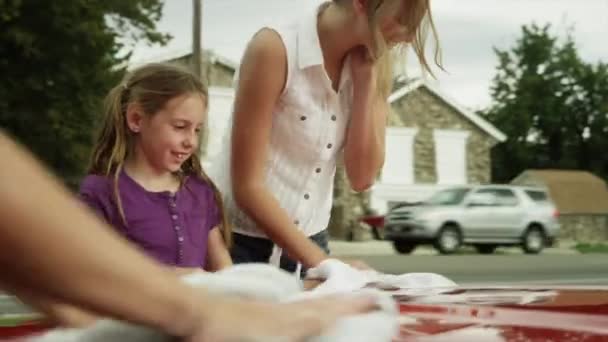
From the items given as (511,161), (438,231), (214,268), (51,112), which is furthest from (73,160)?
(511,161)

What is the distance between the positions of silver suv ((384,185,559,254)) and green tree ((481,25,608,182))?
31.8 metres

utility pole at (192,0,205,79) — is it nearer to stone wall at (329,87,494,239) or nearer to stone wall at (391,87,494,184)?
stone wall at (329,87,494,239)

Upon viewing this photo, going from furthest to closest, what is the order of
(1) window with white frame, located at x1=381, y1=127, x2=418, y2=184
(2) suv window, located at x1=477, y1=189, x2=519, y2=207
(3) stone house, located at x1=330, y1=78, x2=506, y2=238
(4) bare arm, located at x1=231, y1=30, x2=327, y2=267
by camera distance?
1. (3) stone house, located at x1=330, y1=78, x2=506, y2=238
2. (1) window with white frame, located at x1=381, y1=127, x2=418, y2=184
3. (2) suv window, located at x1=477, y1=189, x2=519, y2=207
4. (4) bare arm, located at x1=231, y1=30, x2=327, y2=267

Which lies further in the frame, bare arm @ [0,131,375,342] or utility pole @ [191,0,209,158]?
utility pole @ [191,0,209,158]

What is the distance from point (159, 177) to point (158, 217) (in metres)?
0.11

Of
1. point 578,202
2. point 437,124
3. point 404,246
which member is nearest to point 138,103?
point 404,246

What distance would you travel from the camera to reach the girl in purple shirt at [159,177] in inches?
94.5

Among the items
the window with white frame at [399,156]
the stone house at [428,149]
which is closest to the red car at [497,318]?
the stone house at [428,149]

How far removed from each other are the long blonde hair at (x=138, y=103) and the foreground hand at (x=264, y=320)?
1.46 metres

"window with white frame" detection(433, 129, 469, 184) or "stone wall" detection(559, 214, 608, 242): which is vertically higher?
"window with white frame" detection(433, 129, 469, 184)

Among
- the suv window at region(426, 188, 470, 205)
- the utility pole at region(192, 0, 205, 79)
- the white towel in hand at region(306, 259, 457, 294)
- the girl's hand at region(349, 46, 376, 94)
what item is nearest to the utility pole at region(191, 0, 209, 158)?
the utility pole at region(192, 0, 205, 79)

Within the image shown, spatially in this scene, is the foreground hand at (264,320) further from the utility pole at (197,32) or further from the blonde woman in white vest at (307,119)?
the utility pole at (197,32)

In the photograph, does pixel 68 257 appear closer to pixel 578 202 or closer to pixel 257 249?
pixel 257 249

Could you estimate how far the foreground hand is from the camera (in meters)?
0.91
